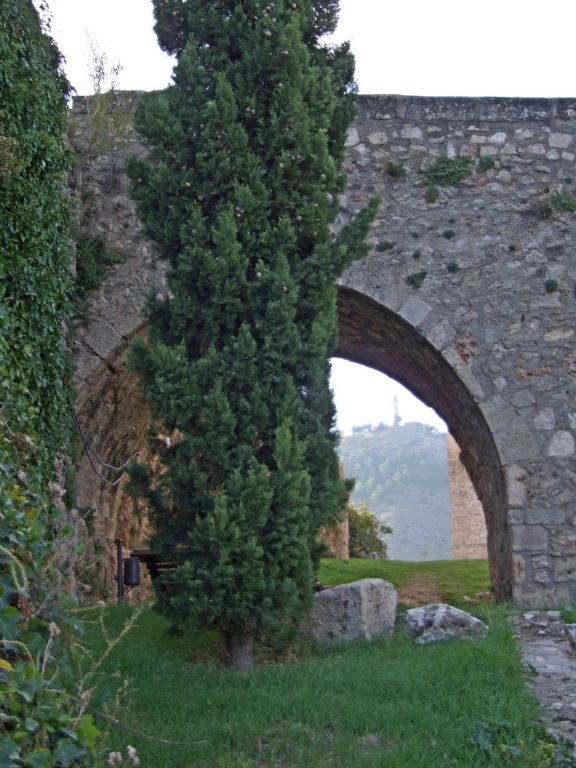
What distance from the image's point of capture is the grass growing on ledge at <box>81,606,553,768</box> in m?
4.19

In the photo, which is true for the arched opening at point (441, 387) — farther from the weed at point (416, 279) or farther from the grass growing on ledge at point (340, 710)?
the grass growing on ledge at point (340, 710)

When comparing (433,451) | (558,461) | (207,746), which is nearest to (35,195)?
(207,746)

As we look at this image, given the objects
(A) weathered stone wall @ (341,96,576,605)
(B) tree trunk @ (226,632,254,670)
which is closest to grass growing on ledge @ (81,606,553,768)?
(B) tree trunk @ (226,632,254,670)

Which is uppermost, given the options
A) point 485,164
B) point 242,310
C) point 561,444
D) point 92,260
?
point 485,164

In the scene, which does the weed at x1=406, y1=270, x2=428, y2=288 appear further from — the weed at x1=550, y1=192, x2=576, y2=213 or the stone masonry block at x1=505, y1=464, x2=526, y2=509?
the stone masonry block at x1=505, y1=464, x2=526, y2=509

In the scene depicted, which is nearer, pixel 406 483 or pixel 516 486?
pixel 516 486

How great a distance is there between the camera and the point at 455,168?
29.3 ft

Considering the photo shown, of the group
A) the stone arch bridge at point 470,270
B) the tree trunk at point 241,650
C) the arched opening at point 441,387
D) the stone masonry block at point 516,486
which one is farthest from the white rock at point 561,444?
the tree trunk at point 241,650

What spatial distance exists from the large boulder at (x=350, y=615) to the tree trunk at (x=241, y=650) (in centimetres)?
88

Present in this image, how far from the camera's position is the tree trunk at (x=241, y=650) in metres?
5.81

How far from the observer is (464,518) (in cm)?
1916

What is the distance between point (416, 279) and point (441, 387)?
48.6 inches

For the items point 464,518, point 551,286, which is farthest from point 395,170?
point 464,518

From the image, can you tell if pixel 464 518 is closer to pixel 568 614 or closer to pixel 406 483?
pixel 568 614
